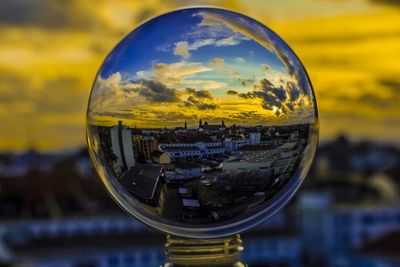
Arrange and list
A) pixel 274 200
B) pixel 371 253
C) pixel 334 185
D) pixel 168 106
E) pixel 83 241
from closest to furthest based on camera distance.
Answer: pixel 168 106
pixel 274 200
pixel 371 253
pixel 83 241
pixel 334 185

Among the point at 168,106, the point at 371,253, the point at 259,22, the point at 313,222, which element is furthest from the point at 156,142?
the point at 313,222

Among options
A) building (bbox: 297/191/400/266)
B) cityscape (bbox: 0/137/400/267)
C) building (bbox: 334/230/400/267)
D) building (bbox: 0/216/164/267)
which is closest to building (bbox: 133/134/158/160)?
cityscape (bbox: 0/137/400/267)

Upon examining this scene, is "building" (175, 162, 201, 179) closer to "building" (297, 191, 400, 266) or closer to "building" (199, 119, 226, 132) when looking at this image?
"building" (199, 119, 226, 132)

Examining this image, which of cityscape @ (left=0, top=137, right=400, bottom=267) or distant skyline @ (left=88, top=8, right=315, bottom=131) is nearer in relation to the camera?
distant skyline @ (left=88, top=8, right=315, bottom=131)

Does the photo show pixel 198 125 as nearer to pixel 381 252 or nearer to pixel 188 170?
pixel 188 170

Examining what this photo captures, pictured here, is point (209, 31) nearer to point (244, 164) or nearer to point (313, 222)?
point (244, 164)

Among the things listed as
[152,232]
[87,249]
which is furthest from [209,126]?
[87,249]
